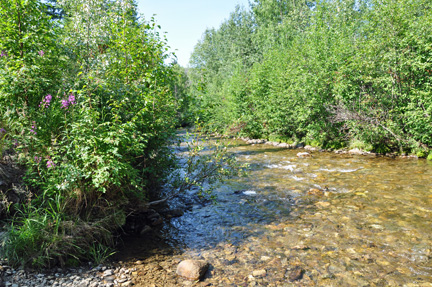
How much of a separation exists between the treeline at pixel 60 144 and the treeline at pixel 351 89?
2.14 meters

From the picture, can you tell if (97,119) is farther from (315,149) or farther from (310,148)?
(310,148)

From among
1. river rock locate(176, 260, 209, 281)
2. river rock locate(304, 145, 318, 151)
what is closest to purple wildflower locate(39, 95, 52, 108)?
river rock locate(176, 260, 209, 281)

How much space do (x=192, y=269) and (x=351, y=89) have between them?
14.0 meters

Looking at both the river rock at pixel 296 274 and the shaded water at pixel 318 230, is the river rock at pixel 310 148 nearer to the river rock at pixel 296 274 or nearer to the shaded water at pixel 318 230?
the shaded water at pixel 318 230

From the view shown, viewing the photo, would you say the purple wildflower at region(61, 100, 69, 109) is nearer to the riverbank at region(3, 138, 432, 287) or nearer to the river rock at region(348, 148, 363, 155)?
the riverbank at region(3, 138, 432, 287)

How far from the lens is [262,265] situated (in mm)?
4797

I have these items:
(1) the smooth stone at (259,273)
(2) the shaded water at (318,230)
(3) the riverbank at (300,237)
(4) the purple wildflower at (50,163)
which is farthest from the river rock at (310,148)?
(4) the purple wildflower at (50,163)

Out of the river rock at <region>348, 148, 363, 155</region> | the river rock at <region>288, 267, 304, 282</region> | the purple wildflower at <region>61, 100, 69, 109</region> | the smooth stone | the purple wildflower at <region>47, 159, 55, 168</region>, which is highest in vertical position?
the purple wildflower at <region>61, 100, 69, 109</region>

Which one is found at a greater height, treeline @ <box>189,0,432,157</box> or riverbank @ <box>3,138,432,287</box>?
treeline @ <box>189,0,432,157</box>

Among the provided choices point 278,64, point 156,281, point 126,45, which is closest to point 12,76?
point 126,45

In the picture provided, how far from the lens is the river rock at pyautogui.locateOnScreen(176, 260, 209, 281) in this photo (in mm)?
4379

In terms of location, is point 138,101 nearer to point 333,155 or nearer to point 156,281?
point 156,281

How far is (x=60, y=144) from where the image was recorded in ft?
16.2

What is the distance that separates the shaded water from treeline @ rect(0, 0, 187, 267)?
Result: 1862mm
